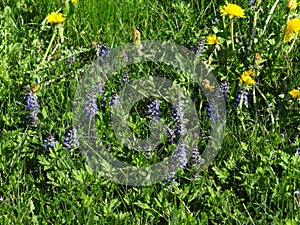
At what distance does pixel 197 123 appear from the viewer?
2816 millimetres

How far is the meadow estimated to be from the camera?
8.06 feet

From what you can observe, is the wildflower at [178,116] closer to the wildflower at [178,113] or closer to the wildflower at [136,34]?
the wildflower at [178,113]

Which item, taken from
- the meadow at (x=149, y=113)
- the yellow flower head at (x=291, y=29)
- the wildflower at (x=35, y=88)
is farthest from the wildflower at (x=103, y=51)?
the yellow flower head at (x=291, y=29)

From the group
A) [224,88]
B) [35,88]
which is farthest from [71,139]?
[224,88]

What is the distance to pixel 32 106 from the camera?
9.10ft

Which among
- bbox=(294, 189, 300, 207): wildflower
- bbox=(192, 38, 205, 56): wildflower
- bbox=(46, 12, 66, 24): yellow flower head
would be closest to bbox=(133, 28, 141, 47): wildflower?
bbox=(192, 38, 205, 56): wildflower

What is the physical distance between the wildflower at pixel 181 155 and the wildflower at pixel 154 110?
0.25 m

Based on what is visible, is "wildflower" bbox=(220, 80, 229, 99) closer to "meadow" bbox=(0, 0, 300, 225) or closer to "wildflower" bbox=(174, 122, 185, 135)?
"meadow" bbox=(0, 0, 300, 225)

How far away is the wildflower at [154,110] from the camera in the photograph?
2779 mm

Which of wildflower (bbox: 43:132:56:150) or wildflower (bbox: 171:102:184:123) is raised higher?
wildflower (bbox: 171:102:184:123)

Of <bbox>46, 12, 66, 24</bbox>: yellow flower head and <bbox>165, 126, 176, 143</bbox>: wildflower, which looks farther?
<bbox>46, 12, 66, 24</bbox>: yellow flower head

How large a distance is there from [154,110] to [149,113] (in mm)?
42

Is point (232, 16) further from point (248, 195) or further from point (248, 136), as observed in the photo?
point (248, 195)

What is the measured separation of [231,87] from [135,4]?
907 millimetres
